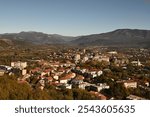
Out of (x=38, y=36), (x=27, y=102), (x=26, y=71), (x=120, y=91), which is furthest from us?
(x=38, y=36)

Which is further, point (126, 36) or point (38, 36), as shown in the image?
point (38, 36)

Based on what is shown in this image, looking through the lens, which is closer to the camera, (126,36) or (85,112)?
(85,112)

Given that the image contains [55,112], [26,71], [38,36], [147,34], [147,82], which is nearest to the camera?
[55,112]

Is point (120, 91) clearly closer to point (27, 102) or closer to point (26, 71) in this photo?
point (27, 102)

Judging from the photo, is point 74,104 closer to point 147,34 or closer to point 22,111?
point 22,111

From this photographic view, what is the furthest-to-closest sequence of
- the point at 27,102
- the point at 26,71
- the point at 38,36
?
the point at 38,36 → the point at 26,71 → the point at 27,102

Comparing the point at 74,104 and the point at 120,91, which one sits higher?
the point at 74,104

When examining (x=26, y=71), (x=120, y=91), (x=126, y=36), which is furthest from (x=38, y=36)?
(x=120, y=91)

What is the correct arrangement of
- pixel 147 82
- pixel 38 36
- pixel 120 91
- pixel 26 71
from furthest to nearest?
pixel 38 36
pixel 26 71
pixel 147 82
pixel 120 91

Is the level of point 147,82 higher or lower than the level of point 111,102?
lower
